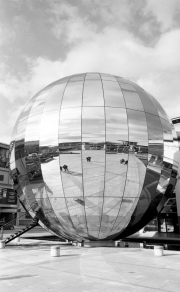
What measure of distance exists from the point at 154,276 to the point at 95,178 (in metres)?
5.28

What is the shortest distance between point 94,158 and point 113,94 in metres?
3.75

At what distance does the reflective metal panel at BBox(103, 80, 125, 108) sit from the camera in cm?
1353

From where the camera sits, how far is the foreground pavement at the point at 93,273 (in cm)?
729

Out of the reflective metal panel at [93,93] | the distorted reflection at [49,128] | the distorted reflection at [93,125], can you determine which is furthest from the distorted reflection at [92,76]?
the distorted reflection at [49,128]

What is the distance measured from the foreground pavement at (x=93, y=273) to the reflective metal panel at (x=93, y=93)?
750 cm

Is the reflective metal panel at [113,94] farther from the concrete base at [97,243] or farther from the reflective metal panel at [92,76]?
the concrete base at [97,243]

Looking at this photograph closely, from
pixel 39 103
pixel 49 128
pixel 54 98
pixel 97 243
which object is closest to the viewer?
pixel 49 128

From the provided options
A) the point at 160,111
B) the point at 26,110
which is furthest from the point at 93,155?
the point at 26,110

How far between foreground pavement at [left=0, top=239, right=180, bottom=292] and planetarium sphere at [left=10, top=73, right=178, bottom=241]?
2060 mm

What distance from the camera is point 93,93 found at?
13.9 meters

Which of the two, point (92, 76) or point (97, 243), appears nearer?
point (97, 243)

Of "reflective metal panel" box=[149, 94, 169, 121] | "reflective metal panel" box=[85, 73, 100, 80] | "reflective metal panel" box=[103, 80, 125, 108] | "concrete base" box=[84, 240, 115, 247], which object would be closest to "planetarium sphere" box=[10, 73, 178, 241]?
"reflective metal panel" box=[103, 80, 125, 108]

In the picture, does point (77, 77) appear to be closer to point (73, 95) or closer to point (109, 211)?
point (73, 95)

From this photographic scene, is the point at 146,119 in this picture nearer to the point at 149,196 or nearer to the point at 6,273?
the point at 149,196
